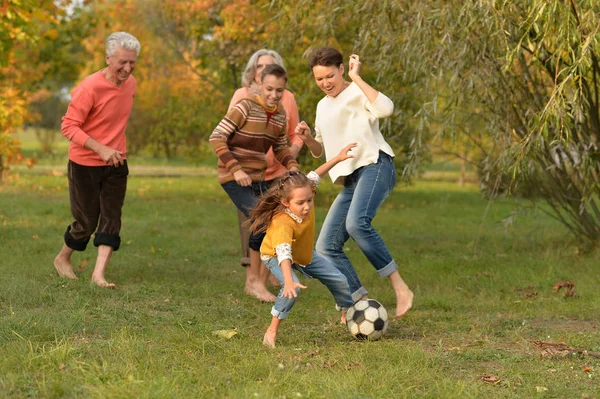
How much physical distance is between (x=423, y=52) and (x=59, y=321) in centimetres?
433

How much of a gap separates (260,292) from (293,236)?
1.85 meters

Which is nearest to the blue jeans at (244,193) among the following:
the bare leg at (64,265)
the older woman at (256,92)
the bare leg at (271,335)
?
the older woman at (256,92)

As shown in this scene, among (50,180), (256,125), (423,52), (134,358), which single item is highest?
(423,52)

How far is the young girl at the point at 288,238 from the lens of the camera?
17.6ft

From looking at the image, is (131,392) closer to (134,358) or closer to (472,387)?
(134,358)

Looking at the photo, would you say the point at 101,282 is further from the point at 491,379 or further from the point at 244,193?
the point at 491,379

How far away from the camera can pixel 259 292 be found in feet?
24.0

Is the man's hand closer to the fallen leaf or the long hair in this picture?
the long hair

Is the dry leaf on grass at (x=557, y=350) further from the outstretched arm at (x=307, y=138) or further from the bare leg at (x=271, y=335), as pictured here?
the outstretched arm at (x=307, y=138)

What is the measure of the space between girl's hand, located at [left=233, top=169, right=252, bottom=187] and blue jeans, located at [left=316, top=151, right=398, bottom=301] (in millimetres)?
764

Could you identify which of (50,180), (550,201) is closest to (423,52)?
(550,201)

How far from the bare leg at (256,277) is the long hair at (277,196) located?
1.75 metres

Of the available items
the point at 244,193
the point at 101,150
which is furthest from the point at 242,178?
the point at 101,150

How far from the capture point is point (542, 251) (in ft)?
34.3
